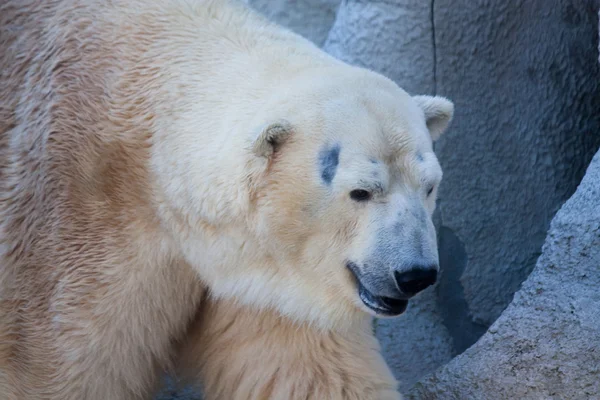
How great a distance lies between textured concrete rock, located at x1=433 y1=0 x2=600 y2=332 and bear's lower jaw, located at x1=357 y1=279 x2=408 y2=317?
51.7 inches

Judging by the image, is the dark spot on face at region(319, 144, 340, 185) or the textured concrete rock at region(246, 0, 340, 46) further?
the textured concrete rock at region(246, 0, 340, 46)

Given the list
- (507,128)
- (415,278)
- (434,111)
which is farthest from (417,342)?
(415,278)

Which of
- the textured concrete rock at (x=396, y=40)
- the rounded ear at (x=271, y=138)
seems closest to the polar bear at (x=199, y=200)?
the rounded ear at (x=271, y=138)

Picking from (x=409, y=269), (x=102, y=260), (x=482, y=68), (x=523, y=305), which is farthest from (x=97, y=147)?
(x=482, y=68)

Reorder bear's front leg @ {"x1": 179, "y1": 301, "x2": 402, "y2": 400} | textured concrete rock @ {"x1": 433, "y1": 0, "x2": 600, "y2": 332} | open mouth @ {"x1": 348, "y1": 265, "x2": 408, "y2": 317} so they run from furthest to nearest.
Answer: textured concrete rock @ {"x1": 433, "y1": 0, "x2": 600, "y2": 332}
bear's front leg @ {"x1": 179, "y1": 301, "x2": 402, "y2": 400}
open mouth @ {"x1": 348, "y1": 265, "x2": 408, "y2": 317}

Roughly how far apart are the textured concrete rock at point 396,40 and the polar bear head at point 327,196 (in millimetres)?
1095

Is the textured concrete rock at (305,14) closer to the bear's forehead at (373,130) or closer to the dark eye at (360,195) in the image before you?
the bear's forehead at (373,130)

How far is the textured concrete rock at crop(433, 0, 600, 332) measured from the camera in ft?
10.7

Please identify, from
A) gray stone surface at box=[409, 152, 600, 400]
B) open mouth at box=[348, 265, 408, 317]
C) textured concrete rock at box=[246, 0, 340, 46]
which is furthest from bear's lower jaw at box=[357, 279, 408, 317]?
textured concrete rock at box=[246, 0, 340, 46]

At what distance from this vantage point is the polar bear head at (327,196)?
203cm

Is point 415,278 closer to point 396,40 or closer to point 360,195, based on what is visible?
point 360,195

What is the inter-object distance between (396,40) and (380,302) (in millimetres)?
1515

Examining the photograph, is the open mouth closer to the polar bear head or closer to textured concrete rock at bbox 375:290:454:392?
the polar bear head

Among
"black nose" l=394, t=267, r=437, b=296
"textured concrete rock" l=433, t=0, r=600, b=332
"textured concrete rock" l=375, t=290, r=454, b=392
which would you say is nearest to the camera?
"black nose" l=394, t=267, r=437, b=296
